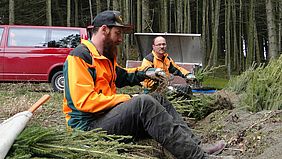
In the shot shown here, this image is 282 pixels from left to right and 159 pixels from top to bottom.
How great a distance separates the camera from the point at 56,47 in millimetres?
11148

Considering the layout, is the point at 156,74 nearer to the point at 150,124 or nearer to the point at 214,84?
the point at 150,124

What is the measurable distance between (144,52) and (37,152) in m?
9.36

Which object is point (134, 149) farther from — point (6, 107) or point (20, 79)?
point (20, 79)

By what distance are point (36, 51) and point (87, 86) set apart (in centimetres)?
808

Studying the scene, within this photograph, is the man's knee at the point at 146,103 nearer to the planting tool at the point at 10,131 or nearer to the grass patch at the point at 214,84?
the planting tool at the point at 10,131

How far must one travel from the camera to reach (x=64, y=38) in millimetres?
11078

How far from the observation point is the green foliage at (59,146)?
269 centimetres

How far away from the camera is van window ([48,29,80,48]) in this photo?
11023 millimetres

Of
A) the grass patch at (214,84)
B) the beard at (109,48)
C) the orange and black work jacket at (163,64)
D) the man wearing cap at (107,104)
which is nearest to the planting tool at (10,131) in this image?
the man wearing cap at (107,104)

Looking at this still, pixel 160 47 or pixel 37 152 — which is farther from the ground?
pixel 160 47

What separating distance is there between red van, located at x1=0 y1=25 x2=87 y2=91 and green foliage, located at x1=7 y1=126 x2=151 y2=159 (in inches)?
320

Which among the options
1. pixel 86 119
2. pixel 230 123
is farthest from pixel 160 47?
pixel 86 119

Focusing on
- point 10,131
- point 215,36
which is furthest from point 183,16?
point 10,131

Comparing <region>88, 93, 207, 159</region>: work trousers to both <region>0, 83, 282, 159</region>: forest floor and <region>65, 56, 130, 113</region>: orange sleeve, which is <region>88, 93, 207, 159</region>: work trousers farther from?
<region>0, 83, 282, 159</region>: forest floor
